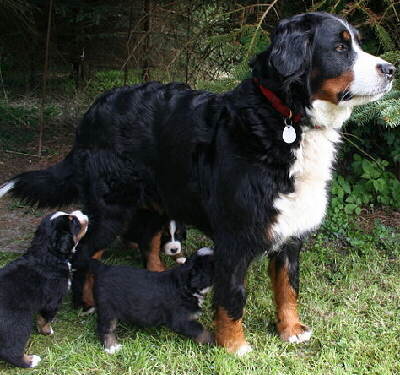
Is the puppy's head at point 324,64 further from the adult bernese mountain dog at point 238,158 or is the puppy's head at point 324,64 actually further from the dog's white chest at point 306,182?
the dog's white chest at point 306,182

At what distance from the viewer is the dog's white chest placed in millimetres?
2887

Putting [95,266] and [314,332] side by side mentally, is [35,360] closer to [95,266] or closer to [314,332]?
[95,266]

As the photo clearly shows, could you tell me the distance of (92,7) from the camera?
6.20 metres

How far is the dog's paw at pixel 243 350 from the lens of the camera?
3.12 metres

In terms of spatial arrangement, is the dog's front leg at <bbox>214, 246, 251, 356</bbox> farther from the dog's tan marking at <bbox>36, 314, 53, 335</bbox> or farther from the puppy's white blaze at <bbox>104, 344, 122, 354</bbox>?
the dog's tan marking at <bbox>36, 314, 53, 335</bbox>

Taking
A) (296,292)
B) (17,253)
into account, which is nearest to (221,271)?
(296,292)

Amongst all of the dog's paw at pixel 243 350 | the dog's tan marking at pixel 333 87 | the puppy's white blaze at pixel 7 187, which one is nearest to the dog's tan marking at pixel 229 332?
the dog's paw at pixel 243 350

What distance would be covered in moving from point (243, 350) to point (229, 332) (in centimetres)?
14

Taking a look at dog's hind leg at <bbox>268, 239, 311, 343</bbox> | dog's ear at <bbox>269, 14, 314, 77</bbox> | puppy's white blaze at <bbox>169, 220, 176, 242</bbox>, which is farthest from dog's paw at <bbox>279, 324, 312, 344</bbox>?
dog's ear at <bbox>269, 14, 314, 77</bbox>

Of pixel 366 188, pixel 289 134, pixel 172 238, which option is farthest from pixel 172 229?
pixel 366 188

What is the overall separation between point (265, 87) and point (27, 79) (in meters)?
6.11

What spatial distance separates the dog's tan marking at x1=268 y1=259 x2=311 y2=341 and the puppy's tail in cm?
105

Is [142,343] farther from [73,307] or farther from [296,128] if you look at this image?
[296,128]

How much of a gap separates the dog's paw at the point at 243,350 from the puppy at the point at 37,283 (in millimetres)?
1115
